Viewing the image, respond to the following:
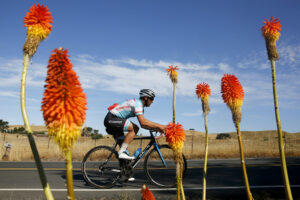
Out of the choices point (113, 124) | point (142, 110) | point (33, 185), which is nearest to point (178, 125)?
point (142, 110)

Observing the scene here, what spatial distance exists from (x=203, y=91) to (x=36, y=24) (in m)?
2.04

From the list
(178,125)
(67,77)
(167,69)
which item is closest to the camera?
(67,77)

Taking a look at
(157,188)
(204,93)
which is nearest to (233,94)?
(204,93)

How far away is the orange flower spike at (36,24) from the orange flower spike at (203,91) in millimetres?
1956

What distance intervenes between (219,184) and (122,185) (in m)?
2.45

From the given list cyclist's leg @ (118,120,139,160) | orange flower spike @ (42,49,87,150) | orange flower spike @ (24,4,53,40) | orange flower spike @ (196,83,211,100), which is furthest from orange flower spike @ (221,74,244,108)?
cyclist's leg @ (118,120,139,160)

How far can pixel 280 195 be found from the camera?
4.98 metres

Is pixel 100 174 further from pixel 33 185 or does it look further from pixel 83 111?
pixel 83 111

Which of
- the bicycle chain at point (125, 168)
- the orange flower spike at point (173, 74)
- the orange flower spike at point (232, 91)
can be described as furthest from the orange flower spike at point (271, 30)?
the orange flower spike at point (173, 74)

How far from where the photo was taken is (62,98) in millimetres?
1287

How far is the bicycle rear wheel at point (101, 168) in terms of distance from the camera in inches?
239

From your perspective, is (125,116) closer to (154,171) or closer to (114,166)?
(114,166)

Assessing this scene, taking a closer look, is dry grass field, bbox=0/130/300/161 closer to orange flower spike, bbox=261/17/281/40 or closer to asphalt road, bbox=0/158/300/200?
asphalt road, bbox=0/158/300/200

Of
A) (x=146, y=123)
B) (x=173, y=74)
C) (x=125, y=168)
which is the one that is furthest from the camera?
(x=173, y=74)
